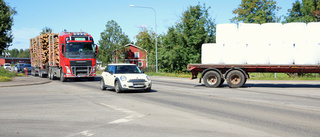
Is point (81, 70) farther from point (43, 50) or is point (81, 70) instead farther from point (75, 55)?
point (43, 50)

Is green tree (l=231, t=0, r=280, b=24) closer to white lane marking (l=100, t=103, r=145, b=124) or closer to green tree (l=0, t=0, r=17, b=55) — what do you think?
green tree (l=0, t=0, r=17, b=55)

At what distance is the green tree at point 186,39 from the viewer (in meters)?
41.4

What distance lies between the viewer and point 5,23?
27938 mm

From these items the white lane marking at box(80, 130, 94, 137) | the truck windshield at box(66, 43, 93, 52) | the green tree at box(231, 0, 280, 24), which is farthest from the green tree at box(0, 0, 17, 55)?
the green tree at box(231, 0, 280, 24)

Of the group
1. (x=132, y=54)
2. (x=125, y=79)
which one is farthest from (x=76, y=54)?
(x=132, y=54)

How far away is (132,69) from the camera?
16.3 m

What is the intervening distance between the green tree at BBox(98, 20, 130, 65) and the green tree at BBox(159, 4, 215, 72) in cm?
3770

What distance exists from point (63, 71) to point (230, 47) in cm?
1285

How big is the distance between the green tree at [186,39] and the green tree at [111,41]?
124 feet

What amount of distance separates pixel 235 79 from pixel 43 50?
19.9 meters

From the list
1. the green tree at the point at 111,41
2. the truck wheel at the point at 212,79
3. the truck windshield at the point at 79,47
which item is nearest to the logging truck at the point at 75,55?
the truck windshield at the point at 79,47

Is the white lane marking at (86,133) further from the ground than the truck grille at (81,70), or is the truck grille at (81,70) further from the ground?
the truck grille at (81,70)

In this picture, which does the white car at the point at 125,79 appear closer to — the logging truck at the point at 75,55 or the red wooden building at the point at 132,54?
the logging truck at the point at 75,55

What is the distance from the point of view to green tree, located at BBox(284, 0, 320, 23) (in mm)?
49287
